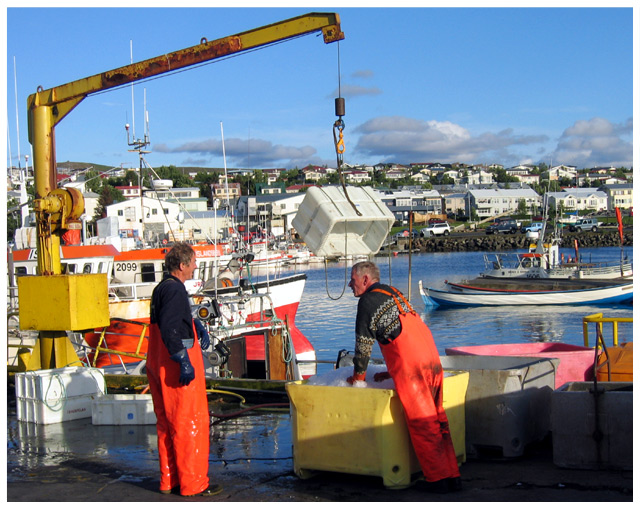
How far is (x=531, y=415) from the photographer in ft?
19.8

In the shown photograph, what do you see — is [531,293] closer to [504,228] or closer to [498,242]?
[498,242]

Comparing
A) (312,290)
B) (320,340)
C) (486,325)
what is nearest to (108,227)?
(320,340)

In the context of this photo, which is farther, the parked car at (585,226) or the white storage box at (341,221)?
the parked car at (585,226)

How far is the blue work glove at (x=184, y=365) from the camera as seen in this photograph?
199 inches

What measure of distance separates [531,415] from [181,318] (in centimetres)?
294

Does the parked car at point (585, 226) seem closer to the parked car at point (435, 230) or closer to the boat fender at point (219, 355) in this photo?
the parked car at point (435, 230)

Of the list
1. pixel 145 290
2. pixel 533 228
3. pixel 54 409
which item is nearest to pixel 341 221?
pixel 54 409

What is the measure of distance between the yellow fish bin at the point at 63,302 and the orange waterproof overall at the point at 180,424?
11.5ft

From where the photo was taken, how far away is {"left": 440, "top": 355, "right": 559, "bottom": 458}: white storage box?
5.84 m

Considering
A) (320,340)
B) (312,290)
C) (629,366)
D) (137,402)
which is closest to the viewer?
(629,366)

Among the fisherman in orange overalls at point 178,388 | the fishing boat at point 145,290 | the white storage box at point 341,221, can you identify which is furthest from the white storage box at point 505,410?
the fishing boat at point 145,290

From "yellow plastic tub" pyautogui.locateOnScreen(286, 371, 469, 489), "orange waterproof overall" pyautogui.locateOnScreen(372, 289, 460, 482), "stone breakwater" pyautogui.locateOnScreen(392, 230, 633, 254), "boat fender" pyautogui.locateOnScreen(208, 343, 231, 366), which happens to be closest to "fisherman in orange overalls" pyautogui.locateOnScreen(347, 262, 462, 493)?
"orange waterproof overall" pyautogui.locateOnScreen(372, 289, 460, 482)

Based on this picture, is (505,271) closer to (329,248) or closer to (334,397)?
(329,248)

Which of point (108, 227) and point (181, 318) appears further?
point (108, 227)
